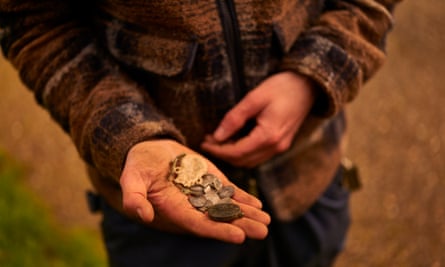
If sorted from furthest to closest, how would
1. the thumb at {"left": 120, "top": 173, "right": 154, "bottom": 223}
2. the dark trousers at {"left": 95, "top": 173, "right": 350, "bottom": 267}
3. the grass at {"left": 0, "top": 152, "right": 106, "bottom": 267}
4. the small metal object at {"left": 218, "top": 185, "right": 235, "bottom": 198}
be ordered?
the grass at {"left": 0, "top": 152, "right": 106, "bottom": 267}
the dark trousers at {"left": 95, "top": 173, "right": 350, "bottom": 267}
the small metal object at {"left": 218, "top": 185, "right": 235, "bottom": 198}
the thumb at {"left": 120, "top": 173, "right": 154, "bottom": 223}

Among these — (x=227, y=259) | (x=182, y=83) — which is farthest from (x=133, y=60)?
(x=227, y=259)

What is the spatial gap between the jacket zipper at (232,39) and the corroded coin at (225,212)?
31cm

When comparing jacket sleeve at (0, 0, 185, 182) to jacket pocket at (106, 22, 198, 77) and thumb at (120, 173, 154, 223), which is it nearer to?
jacket pocket at (106, 22, 198, 77)

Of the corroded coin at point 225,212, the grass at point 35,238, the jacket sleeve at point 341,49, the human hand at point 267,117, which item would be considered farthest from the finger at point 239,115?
the grass at point 35,238

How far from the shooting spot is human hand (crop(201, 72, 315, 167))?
40.3 inches

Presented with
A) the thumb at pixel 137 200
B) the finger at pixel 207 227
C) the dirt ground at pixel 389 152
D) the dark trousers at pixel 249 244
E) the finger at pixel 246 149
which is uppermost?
the thumb at pixel 137 200

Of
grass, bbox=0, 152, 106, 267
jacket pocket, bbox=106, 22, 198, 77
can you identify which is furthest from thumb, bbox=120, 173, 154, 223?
grass, bbox=0, 152, 106, 267

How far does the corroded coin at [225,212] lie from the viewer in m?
0.81

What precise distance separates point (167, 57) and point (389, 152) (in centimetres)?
175

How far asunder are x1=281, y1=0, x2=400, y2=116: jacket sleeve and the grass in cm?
141

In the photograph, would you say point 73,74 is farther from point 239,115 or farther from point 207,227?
point 207,227

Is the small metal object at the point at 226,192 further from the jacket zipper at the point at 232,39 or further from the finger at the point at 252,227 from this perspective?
the jacket zipper at the point at 232,39

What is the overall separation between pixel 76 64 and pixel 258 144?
0.42 metres

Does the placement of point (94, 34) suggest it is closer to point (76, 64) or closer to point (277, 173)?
point (76, 64)
